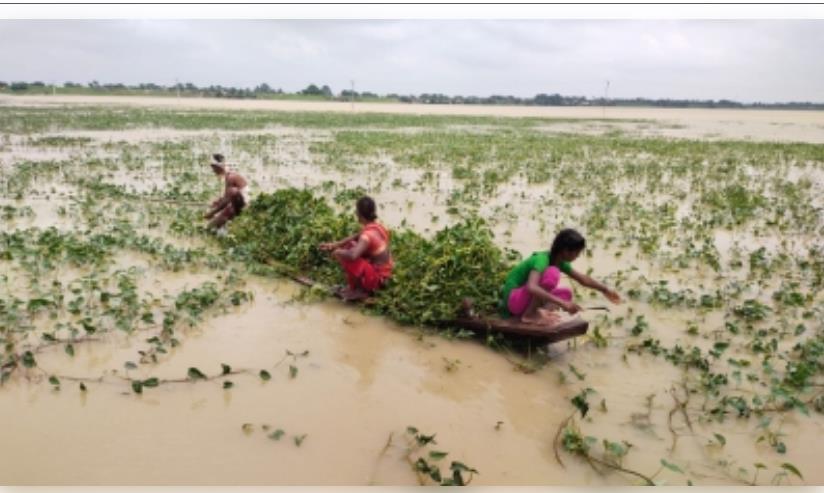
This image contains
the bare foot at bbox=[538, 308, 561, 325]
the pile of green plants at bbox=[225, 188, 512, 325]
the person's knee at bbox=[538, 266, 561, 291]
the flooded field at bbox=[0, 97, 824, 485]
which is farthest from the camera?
the pile of green plants at bbox=[225, 188, 512, 325]

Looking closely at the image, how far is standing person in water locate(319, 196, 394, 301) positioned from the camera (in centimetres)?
513

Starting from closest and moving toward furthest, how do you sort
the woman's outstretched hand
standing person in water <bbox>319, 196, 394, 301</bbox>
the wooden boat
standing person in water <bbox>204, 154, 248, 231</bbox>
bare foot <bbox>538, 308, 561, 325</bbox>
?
the woman's outstretched hand, the wooden boat, bare foot <bbox>538, 308, 561, 325</bbox>, standing person in water <bbox>319, 196, 394, 301</bbox>, standing person in water <bbox>204, 154, 248, 231</bbox>

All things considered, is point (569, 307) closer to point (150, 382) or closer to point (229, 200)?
point (150, 382)

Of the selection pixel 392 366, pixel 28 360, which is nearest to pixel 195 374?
pixel 28 360

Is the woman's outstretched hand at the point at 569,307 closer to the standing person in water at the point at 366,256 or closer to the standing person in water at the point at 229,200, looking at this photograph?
the standing person in water at the point at 366,256

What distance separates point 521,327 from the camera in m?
4.50

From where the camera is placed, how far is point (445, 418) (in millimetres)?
3799

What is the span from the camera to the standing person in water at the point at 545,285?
4.28 meters

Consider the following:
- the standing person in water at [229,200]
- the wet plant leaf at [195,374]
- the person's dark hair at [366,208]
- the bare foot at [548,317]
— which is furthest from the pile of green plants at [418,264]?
the wet plant leaf at [195,374]

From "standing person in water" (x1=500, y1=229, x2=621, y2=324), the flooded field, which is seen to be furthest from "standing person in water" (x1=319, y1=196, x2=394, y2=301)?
"standing person in water" (x1=500, y1=229, x2=621, y2=324)

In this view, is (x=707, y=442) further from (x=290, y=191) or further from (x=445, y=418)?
(x=290, y=191)

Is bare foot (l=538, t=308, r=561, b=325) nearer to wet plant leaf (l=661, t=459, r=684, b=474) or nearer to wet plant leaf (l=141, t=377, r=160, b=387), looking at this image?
wet plant leaf (l=661, t=459, r=684, b=474)

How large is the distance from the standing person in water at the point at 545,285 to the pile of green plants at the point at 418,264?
1.22 feet

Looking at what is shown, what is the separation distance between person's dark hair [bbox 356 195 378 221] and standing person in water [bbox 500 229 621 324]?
4.33 ft
